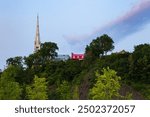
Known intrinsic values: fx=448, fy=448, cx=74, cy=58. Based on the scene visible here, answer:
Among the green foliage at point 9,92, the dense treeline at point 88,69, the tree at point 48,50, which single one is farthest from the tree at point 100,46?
the green foliage at point 9,92

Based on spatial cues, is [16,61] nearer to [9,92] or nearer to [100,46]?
[100,46]

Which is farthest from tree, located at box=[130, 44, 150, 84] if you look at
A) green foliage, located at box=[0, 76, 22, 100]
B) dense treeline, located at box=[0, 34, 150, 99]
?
green foliage, located at box=[0, 76, 22, 100]

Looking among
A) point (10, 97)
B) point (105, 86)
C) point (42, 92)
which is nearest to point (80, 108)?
point (105, 86)

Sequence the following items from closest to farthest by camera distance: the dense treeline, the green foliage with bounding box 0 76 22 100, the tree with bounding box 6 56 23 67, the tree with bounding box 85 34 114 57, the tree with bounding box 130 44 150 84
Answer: the green foliage with bounding box 0 76 22 100
the dense treeline
the tree with bounding box 130 44 150 84
the tree with bounding box 85 34 114 57
the tree with bounding box 6 56 23 67

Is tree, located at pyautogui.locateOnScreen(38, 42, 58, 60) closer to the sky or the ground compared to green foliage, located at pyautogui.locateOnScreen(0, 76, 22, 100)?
closer to the sky

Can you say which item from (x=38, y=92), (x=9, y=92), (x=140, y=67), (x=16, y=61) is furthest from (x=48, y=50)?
(x=9, y=92)

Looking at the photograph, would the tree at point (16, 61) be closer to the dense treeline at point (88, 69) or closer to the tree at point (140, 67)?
the dense treeline at point (88, 69)

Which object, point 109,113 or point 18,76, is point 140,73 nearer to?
point 18,76

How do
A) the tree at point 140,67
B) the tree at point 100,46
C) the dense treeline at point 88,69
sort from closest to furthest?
the dense treeline at point 88,69 < the tree at point 140,67 < the tree at point 100,46

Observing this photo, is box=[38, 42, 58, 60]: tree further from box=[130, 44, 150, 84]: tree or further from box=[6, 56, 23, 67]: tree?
box=[130, 44, 150, 84]: tree

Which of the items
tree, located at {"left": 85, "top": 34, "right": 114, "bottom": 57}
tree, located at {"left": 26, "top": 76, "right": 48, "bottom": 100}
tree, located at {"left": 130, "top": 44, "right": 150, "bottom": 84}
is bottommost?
tree, located at {"left": 26, "top": 76, "right": 48, "bottom": 100}
